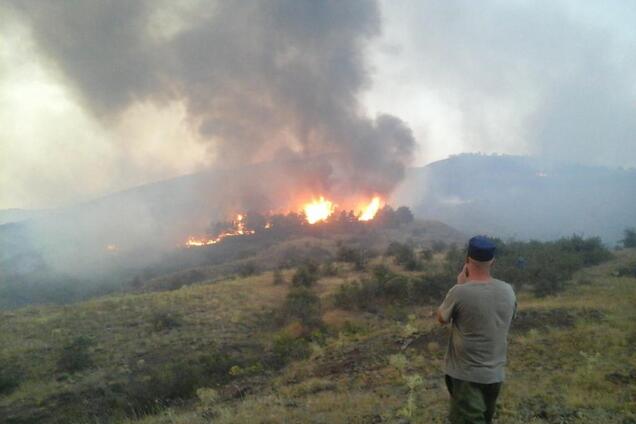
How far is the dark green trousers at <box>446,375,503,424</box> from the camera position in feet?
10.9

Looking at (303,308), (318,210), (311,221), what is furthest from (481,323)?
(318,210)

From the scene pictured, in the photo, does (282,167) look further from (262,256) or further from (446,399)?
(446,399)

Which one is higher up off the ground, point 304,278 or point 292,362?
point 304,278

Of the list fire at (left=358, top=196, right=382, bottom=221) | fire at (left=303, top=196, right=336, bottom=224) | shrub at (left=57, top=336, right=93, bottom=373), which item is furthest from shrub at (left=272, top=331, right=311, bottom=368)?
fire at (left=303, top=196, right=336, bottom=224)

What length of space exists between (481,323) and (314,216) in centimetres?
6332

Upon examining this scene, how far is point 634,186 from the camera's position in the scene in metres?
84.5

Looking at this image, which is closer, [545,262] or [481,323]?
[481,323]

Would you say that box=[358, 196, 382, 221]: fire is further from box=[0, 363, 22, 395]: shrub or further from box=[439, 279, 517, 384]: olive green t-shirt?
box=[439, 279, 517, 384]: olive green t-shirt

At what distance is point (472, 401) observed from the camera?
3326mm

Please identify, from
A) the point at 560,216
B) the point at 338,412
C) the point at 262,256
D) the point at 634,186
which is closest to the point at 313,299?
the point at 338,412

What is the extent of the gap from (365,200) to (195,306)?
50387 mm

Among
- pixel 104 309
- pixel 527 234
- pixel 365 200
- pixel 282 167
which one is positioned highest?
pixel 282 167

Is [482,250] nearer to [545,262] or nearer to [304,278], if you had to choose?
[545,262]

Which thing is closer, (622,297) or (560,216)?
(622,297)
